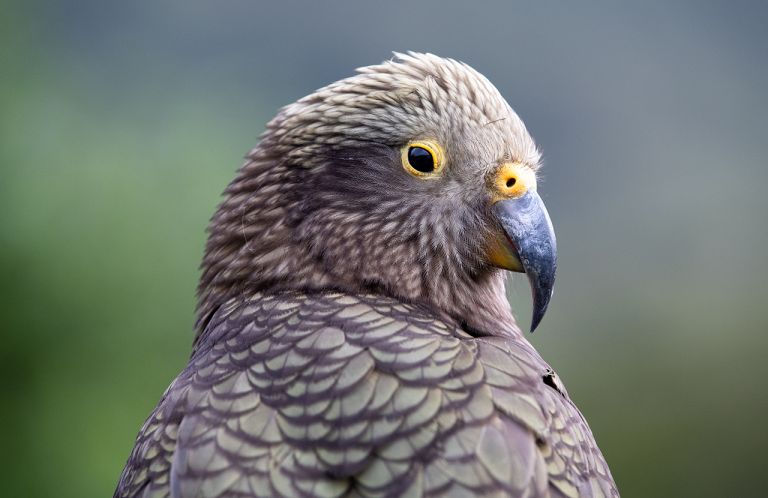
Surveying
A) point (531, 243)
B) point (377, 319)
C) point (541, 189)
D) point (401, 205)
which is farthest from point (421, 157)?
point (541, 189)

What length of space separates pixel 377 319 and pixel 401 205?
1.71 ft

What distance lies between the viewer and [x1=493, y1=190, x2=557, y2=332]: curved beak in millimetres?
2750

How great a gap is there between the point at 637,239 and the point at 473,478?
25.1 ft

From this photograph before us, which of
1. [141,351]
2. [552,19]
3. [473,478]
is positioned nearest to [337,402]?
[473,478]

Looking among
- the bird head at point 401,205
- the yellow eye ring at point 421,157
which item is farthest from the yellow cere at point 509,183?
the yellow eye ring at point 421,157

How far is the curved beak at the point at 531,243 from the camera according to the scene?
275 cm

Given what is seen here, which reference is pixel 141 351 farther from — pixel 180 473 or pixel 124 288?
pixel 180 473

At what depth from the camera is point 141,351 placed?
256 inches

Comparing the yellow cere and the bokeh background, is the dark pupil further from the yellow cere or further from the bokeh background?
the bokeh background

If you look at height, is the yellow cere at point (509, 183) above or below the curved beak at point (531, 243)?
above

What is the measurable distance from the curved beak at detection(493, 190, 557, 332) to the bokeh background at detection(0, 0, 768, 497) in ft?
2.03

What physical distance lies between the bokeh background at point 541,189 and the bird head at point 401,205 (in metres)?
0.64

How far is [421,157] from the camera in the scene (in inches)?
112

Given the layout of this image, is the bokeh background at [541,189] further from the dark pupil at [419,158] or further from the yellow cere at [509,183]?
the dark pupil at [419,158]
